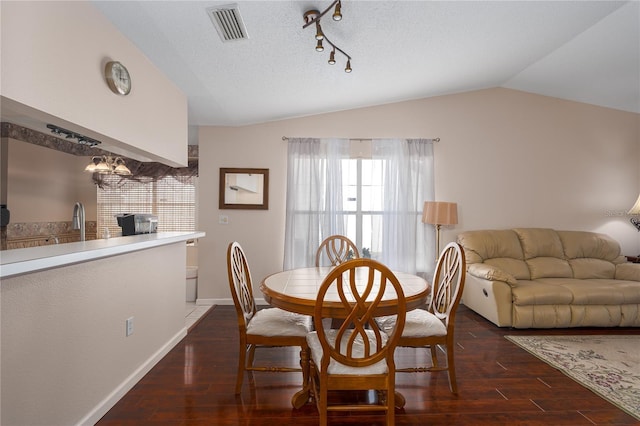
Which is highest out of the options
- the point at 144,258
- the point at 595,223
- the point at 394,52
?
the point at 394,52

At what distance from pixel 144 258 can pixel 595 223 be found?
5.45 meters

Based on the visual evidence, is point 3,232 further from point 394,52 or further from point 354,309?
point 394,52

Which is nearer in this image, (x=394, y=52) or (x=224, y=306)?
(x=394, y=52)

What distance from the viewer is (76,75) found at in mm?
1673

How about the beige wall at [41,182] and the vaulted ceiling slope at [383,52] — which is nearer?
the vaulted ceiling slope at [383,52]

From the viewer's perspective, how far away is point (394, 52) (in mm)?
2854

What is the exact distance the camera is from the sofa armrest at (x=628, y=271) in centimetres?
369

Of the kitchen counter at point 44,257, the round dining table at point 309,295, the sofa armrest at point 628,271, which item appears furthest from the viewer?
the sofa armrest at point 628,271

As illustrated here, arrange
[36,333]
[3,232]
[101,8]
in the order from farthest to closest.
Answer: [3,232] → [101,8] → [36,333]

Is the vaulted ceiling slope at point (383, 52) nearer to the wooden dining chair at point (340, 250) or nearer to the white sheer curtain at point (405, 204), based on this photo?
the white sheer curtain at point (405, 204)

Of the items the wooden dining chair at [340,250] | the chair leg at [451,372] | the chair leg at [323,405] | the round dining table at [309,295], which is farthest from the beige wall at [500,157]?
the chair leg at [323,405]

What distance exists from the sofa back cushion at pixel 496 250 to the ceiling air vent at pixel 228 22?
131 inches

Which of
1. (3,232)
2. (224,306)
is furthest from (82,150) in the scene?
(224,306)

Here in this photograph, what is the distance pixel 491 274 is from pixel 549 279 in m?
0.92
